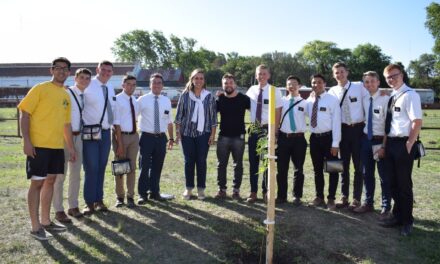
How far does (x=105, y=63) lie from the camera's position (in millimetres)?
6492

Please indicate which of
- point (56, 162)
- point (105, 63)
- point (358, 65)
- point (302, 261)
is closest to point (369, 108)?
point (302, 261)

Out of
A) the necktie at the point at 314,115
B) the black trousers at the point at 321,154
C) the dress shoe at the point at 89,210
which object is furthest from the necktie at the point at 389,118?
the dress shoe at the point at 89,210

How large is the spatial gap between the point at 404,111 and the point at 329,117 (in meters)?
1.27

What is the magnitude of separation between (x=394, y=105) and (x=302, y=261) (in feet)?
8.36

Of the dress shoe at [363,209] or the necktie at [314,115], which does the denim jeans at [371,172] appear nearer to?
the dress shoe at [363,209]

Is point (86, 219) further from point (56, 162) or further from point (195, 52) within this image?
point (195, 52)

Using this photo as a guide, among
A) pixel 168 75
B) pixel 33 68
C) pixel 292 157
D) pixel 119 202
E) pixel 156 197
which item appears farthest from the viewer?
pixel 168 75

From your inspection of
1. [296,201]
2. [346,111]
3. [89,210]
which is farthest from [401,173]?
[89,210]

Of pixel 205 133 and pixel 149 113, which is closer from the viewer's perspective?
pixel 149 113

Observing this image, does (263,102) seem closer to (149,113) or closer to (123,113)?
(149,113)

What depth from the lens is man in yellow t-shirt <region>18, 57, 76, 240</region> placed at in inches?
203

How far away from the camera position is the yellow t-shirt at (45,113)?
204 inches

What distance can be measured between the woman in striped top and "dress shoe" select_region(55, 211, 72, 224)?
2177 millimetres

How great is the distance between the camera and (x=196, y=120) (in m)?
7.09
